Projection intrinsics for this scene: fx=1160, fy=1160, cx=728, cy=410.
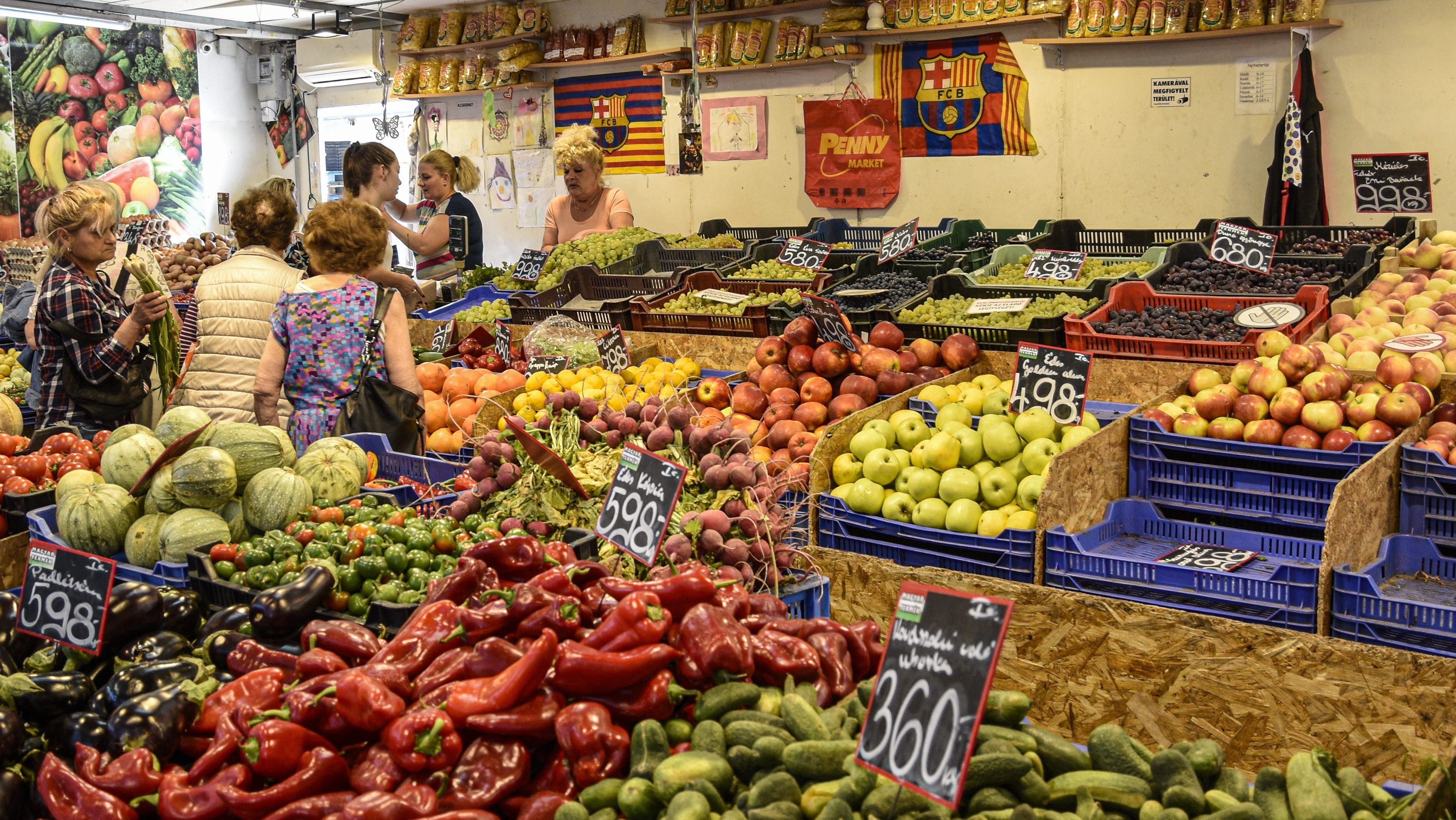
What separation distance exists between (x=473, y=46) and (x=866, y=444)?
797 centimetres

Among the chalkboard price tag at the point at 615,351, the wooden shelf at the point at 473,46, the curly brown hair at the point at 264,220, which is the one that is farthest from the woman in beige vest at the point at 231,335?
the wooden shelf at the point at 473,46

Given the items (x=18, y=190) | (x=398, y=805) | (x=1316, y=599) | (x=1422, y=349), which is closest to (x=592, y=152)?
(x=1422, y=349)

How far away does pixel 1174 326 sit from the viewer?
407cm

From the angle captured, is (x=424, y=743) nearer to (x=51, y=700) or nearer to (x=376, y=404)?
(x=51, y=700)

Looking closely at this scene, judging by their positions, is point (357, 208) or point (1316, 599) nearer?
point (1316, 599)

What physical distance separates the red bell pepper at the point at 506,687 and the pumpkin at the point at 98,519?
165 centimetres

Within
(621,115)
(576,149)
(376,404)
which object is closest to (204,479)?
(376,404)

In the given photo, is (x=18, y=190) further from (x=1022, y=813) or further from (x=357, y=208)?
(x=1022, y=813)

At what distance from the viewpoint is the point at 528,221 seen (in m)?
10.8

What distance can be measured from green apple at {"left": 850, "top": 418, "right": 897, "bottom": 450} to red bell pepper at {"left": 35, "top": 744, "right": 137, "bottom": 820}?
7.47 ft

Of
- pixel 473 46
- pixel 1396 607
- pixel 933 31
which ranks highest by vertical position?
pixel 473 46

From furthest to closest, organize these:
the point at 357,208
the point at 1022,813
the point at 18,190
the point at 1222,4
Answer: the point at 18,190 → the point at 1222,4 → the point at 357,208 → the point at 1022,813

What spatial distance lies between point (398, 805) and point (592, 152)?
19.1ft

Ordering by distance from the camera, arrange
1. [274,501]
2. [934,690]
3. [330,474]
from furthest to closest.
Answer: [330,474] → [274,501] → [934,690]
